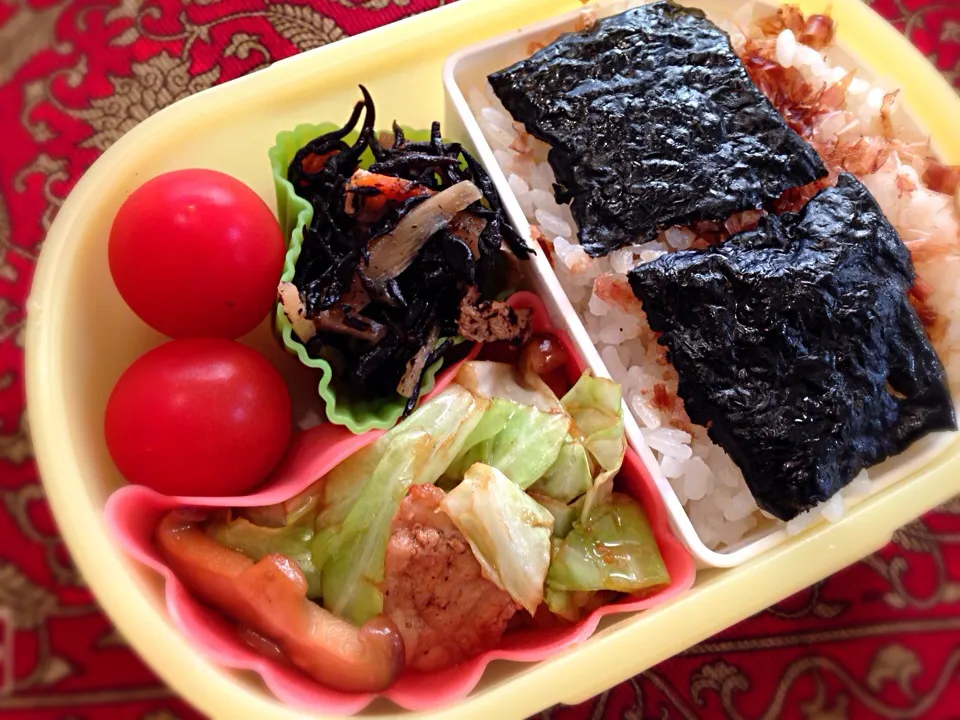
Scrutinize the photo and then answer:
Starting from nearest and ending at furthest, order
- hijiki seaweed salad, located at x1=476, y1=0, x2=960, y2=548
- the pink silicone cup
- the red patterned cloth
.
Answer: the pink silicone cup → hijiki seaweed salad, located at x1=476, y1=0, x2=960, y2=548 → the red patterned cloth

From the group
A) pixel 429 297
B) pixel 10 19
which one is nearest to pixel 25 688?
pixel 429 297

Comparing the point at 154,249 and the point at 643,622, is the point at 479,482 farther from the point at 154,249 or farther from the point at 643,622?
the point at 154,249

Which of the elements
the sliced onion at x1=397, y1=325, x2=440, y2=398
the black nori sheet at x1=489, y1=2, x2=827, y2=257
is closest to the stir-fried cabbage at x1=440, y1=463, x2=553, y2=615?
the sliced onion at x1=397, y1=325, x2=440, y2=398

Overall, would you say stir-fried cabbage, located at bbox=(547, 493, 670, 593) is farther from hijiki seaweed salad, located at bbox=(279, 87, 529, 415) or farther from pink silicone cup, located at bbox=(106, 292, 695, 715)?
hijiki seaweed salad, located at bbox=(279, 87, 529, 415)

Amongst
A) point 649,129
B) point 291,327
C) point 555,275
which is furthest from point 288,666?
Answer: point 649,129

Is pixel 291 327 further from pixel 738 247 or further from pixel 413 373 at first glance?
pixel 738 247

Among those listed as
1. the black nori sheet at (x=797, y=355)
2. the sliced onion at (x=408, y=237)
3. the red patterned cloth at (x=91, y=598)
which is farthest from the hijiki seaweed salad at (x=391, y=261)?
the red patterned cloth at (x=91, y=598)

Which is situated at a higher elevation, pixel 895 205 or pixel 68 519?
pixel 895 205
